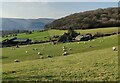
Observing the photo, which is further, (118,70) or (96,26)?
(96,26)

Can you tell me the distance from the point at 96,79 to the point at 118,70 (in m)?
3.66

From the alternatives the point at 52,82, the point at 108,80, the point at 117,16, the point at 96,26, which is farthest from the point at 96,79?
the point at 117,16

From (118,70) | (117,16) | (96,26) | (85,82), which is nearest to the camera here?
(85,82)

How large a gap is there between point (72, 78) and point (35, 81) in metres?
2.55

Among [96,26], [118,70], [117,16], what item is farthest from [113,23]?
[118,70]

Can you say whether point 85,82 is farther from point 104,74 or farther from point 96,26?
point 96,26

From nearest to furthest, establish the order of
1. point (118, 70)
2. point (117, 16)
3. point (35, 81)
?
point (35, 81)
point (118, 70)
point (117, 16)

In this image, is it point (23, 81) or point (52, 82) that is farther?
point (23, 81)

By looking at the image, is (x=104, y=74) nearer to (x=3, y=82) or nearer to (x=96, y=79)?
(x=96, y=79)

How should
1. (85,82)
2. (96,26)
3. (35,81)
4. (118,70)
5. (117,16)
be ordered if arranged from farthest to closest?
(117,16)
(96,26)
(118,70)
(35,81)
(85,82)

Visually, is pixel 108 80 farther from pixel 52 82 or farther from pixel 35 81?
pixel 35 81

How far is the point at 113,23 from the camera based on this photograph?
168000mm

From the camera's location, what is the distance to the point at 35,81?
19297 millimetres

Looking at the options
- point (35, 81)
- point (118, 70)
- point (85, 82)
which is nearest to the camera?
point (85, 82)
